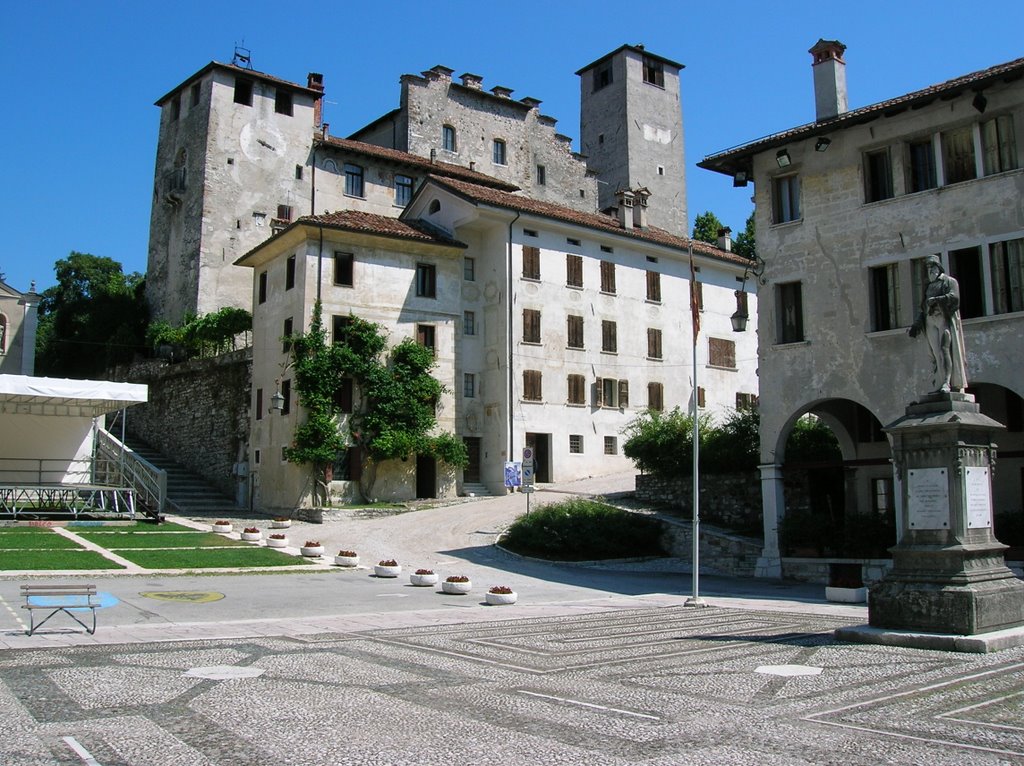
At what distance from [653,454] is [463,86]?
36336 millimetres

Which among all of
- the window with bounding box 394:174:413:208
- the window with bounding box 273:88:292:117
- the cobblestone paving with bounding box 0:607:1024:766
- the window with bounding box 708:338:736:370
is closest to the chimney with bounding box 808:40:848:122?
the cobblestone paving with bounding box 0:607:1024:766

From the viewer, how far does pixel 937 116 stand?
21.8m

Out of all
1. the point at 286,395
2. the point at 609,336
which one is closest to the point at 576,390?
the point at 609,336

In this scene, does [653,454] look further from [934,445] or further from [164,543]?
[934,445]

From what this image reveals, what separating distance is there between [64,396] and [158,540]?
632cm

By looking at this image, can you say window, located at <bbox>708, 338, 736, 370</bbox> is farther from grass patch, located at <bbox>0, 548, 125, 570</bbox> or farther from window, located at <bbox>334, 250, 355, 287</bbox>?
grass patch, located at <bbox>0, 548, 125, 570</bbox>

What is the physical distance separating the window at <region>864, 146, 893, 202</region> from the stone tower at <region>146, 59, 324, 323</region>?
34.4 m

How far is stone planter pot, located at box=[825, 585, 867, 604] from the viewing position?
719 inches

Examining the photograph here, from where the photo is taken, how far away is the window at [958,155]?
70.7 feet

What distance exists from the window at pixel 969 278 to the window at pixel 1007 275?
0.30 m

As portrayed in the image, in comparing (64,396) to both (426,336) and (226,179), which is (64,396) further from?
(226,179)

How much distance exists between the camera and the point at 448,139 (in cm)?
5903

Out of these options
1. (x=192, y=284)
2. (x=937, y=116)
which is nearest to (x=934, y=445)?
(x=937, y=116)

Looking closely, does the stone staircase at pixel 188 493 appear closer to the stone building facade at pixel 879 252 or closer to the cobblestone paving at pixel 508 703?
the stone building facade at pixel 879 252
